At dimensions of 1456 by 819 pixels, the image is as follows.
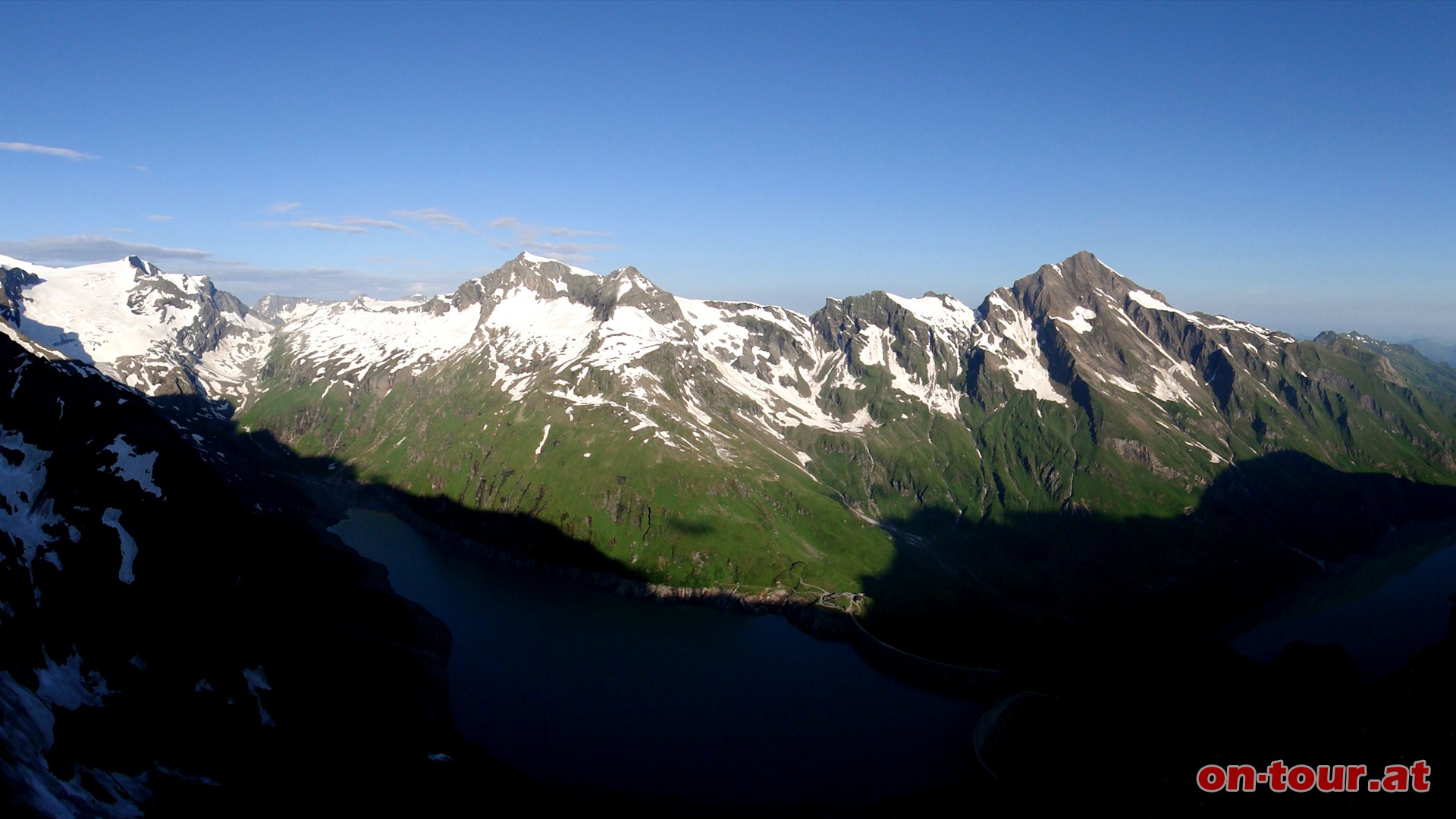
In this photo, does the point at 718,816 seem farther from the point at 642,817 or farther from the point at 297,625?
the point at 297,625

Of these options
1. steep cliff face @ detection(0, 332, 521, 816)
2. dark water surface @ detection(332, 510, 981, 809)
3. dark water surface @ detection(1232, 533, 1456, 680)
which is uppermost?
steep cliff face @ detection(0, 332, 521, 816)

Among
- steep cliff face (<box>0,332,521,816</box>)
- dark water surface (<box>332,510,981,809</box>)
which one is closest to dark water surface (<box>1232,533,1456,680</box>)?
dark water surface (<box>332,510,981,809</box>)

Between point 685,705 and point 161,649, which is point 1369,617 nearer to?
point 685,705

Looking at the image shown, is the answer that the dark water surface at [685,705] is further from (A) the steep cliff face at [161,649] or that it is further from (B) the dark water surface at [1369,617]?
(B) the dark water surface at [1369,617]

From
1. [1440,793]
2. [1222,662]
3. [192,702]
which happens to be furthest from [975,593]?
[192,702]

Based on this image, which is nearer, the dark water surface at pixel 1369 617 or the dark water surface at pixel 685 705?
the dark water surface at pixel 685 705

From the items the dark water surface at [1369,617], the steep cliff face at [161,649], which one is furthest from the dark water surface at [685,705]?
the dark water surface at [1369,617]

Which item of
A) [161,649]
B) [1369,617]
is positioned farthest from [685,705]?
[1369,617]

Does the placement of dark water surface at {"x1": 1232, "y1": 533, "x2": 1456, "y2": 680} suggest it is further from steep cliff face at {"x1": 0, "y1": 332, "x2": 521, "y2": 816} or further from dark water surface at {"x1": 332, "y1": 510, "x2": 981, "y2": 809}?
steep cliff face at {"x1": 0, "y1": 332, "x2": 521, "y2": 816}
